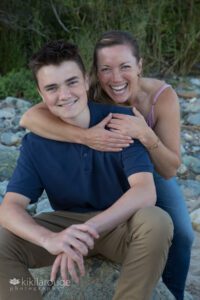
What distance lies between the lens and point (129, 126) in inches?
105

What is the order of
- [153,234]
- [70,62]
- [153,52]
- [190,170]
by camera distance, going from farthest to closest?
[153,52] → [190,170] → [70,62] → [153,234]

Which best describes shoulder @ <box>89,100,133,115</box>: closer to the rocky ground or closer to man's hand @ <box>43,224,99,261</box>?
man's hand @ <box>43,224,99,261</box>

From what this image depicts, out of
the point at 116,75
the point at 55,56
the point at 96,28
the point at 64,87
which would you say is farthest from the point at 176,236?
the point at 96,28

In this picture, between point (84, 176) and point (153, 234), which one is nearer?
point (153, 234)

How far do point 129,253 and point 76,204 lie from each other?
48 centimetres

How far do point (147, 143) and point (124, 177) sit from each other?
20 cm

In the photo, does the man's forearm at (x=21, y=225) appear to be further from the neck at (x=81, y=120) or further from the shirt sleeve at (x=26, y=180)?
the neck at (x=81, y=120)

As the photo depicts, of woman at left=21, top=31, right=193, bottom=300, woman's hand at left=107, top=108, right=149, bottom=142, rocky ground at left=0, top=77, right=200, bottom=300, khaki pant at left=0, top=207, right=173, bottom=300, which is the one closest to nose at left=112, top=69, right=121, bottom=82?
woman at left=21, top=31, right=193, bottom=300

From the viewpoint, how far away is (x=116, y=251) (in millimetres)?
2547

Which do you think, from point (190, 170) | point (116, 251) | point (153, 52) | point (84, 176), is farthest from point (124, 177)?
point (153, 52)

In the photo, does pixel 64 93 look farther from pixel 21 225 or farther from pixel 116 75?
pixel 21 225

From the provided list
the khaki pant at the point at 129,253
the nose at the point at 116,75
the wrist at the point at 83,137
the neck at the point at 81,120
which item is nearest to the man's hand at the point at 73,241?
the khaki pant at the point at 129,253

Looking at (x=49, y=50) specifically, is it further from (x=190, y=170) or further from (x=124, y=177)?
(x=190, y=170)

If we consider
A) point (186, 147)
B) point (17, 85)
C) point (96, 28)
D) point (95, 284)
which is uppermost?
point (96, 28)
